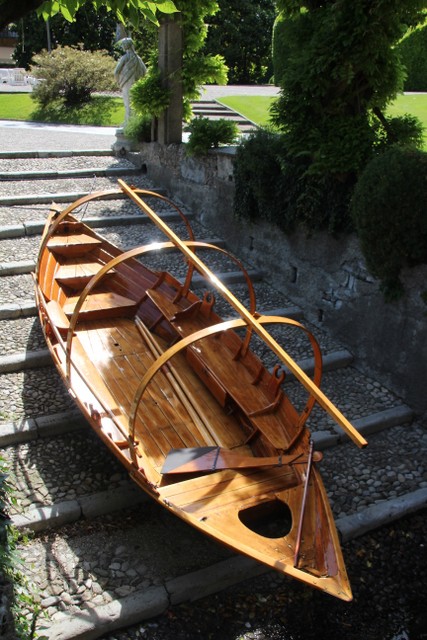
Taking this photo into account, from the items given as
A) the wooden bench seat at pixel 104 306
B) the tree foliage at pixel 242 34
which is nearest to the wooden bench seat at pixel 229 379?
the wooden bench seat at pixel 104 306

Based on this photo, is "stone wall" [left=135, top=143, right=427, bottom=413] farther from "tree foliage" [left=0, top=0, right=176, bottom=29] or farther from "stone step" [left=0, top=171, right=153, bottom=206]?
"tree foliage" [left=0, top=0, right=176, bottom=29]

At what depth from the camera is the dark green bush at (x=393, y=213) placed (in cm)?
571

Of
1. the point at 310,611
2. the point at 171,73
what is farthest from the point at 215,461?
the point at 171,73

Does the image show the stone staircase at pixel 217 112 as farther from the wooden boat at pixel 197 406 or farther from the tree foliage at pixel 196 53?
the wooden boat at pixel 197 406

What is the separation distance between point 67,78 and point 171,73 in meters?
8.57

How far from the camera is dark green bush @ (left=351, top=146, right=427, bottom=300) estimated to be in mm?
5715

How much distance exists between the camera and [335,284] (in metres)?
7.30

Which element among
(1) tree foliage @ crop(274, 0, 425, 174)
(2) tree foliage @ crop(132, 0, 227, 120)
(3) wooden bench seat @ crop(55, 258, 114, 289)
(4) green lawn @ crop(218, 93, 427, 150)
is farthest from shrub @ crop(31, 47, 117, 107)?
(3) wooden bench seat @ crop(55, 258, 114, 289)

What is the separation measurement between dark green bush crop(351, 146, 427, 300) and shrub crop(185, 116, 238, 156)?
3920 mm

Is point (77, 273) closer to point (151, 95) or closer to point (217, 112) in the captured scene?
point (151, 95)

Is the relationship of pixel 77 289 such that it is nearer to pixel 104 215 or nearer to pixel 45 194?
pixel 104 215

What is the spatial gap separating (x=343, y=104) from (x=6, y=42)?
40.7 m

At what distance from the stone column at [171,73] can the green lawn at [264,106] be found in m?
2.97

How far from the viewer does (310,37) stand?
24.2 feet
